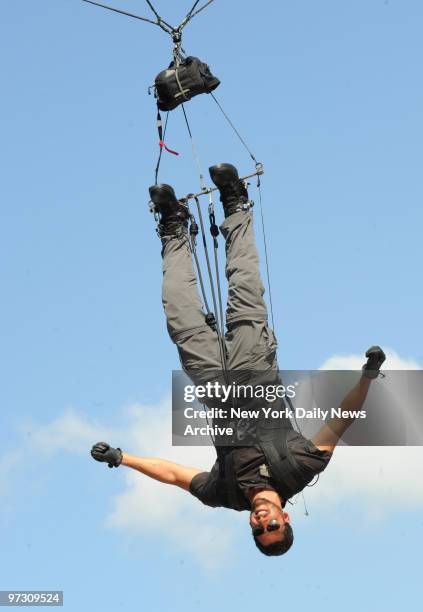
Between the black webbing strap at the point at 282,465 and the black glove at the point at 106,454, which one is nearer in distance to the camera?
the black webbing strap at the point at 282,465

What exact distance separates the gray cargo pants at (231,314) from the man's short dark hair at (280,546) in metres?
1.26

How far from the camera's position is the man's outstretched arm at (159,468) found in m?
10.6

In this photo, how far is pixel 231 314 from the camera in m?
10.5

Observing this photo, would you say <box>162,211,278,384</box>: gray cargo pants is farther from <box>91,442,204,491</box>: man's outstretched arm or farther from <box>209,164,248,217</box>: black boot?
<box>91,442,204,491</box>: man's outstretched arm

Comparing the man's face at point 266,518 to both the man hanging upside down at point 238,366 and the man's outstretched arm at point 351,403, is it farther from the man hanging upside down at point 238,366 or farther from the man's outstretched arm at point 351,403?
the man's outstretched arm at point 351,403

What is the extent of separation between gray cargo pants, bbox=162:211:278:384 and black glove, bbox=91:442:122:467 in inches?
33.6

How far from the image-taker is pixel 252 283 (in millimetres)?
10461

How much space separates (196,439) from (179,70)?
3.02 meters

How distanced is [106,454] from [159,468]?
0.46 meters

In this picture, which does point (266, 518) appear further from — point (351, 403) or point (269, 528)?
point (351, 403)

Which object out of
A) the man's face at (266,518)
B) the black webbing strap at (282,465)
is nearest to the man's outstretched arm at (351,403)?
the black webbing strap at (282,465)

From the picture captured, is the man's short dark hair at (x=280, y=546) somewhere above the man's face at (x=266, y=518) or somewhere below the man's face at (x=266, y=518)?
below

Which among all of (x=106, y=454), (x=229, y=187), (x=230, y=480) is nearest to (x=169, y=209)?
(x=229, y=187)

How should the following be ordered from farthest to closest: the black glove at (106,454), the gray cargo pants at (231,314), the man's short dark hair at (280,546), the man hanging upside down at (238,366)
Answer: the black glove at (106,454) < the gray cargo pants at (231,314) < the man hanging upside down at (238,366) < the man's short dark hair at (280,546)
